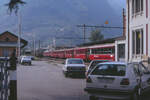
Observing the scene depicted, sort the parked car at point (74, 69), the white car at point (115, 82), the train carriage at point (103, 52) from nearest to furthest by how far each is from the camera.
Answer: the white car at point (115, 82) < the parked car at point (74, 69) < the train carriage at point (103, 52)

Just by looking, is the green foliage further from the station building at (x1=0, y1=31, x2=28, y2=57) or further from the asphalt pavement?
the asphalt pavement

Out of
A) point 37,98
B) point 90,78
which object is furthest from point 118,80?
point 37,98

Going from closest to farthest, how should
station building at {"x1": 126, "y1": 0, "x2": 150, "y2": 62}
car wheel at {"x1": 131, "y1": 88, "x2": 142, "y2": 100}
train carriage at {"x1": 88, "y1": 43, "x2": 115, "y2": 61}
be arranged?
car wheel at {"x1": 131, "y1": 88, "x2": 142, "y2": 100} < station building at {"x1": 126, "y1": 0, "x2": 150, "y2": 62} < train carriage at {"x1": 88, "y1": 43, "x2": 115, "y2": 61}

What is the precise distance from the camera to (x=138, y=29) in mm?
25953

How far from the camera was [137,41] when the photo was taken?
1046 inches

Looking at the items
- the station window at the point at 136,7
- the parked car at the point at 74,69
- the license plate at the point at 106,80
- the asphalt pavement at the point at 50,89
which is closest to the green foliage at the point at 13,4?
the license plate at the point at 106,80

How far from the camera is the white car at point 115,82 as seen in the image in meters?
8.88

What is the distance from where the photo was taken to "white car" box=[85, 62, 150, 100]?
888 cm

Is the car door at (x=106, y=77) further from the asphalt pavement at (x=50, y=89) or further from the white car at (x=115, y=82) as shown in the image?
the asphalt pavement at (x=50, y=89)

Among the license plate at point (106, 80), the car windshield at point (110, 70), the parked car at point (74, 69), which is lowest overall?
the parked car at point (74, 69)

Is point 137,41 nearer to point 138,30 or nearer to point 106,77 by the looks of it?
point 138,30

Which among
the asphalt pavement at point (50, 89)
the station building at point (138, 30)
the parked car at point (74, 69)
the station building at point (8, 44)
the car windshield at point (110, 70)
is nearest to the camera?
the station building at point (8, 44)

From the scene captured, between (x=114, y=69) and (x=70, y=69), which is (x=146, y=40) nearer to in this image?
(x=70, y=69)

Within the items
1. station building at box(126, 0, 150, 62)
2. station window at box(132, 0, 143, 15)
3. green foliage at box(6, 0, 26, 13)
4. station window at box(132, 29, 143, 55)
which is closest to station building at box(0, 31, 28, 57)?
green foliage at box(6, 0, 26, 13)
